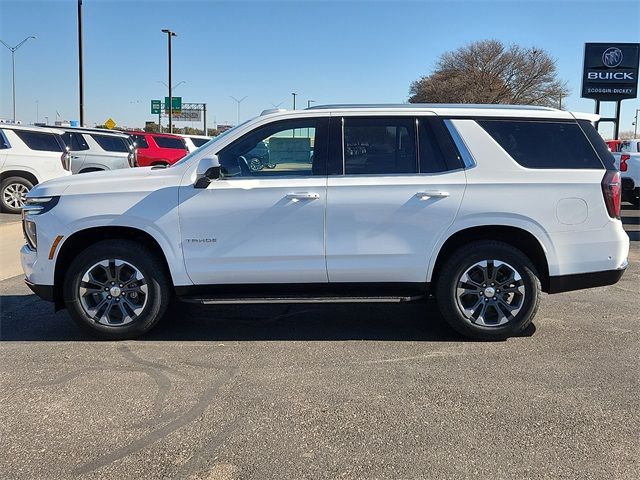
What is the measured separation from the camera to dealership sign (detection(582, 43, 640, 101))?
2747cm

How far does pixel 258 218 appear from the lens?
473cm

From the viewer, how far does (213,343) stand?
16.2 ft

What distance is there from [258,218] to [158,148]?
1665cm

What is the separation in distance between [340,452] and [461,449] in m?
0.66

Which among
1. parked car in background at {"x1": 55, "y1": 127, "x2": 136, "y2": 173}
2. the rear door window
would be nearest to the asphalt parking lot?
parked car in background at {"x1": 55, "y1": 127, "x2": 136, "y2": 173}

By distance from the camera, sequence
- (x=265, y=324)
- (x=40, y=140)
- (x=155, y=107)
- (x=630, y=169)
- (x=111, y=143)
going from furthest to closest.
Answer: (x=155, y=107) → (x=111, y=143) → (x=630, y=169) → (x=40, y=140) → (x=265, y=324)

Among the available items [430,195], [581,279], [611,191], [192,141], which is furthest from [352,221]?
[192,141]

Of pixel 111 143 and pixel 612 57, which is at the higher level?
pixel 612 57

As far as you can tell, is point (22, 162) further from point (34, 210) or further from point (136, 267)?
point (136, 267)

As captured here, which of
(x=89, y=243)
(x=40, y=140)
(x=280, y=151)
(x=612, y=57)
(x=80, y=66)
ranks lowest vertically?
(x=89, y=243)

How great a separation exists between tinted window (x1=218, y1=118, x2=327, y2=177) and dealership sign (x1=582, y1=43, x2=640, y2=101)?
2677 centimetres

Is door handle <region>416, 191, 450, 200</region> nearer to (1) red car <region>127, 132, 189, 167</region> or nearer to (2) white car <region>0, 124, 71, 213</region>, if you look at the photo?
(2) white car <region>0, 124, 71, 213</region>

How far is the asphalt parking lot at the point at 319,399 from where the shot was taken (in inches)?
121

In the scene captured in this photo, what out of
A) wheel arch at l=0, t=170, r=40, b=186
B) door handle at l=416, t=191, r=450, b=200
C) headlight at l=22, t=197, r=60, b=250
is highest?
wheel arch at l=0, t=170, r=40, b=186
